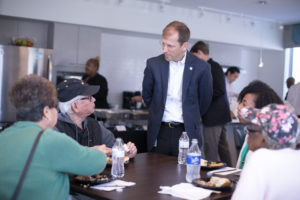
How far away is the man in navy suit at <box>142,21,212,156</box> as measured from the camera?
3.33 metres

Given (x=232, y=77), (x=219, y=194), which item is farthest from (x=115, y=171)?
(x=232, y=77)

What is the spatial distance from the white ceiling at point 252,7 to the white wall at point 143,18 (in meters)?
0.23

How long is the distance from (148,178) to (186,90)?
124 cm

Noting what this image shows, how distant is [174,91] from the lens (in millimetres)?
3451

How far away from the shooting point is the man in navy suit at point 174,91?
3334mm

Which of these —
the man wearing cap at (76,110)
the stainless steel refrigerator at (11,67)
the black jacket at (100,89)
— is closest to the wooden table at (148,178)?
the man wearing cap at (76,110)

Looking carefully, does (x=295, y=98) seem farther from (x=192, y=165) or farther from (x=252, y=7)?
(x=252, y=7)

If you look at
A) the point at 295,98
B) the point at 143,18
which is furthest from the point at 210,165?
the point at 143,18

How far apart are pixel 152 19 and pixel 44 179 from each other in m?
6.39

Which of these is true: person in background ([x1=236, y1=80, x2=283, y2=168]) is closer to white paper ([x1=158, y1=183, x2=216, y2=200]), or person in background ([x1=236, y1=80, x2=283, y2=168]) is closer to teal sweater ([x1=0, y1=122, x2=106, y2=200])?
white paper ([x1=158, y1=183, x2=216, y2=200])

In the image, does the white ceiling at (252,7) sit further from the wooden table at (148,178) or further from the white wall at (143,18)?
the wooden table at (148,178)

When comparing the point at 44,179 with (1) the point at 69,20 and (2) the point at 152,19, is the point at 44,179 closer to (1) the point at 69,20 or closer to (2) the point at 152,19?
(1) the point at 69,20

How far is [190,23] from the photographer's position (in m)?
8.27

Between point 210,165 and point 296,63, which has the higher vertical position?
point 296,63
